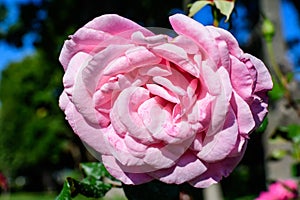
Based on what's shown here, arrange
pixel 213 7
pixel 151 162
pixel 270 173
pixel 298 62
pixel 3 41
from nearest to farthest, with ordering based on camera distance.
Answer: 1. pixel 151 162
2. pixel 213 7
3. pixel 270 173
4. pixel 3 41
5. pixel 298 62

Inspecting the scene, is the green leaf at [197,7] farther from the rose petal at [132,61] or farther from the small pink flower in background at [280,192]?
the small pink flower in background at [280,192]

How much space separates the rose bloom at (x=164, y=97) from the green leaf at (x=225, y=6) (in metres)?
0.11

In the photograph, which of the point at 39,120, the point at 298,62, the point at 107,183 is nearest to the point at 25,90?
the point at 39,120

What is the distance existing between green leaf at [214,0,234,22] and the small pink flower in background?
1.67 ft

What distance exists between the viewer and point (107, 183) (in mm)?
558

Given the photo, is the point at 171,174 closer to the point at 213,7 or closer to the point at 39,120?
the point at 213,7

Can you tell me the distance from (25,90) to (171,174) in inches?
607

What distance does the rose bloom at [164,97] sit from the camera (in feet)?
1.25

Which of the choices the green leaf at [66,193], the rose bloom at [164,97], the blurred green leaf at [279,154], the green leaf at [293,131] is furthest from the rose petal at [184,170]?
the blurred green leaf at [279,154]

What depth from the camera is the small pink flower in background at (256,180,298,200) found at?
97 centimetres

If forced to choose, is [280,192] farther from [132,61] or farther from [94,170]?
[132,61]

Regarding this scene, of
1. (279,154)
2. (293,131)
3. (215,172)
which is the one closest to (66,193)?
(215,172)

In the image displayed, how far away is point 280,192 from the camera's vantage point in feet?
3.39

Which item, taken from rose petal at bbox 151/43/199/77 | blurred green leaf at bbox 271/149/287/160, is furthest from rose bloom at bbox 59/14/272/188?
blurred green leaf at bbox 271/149/287/160
